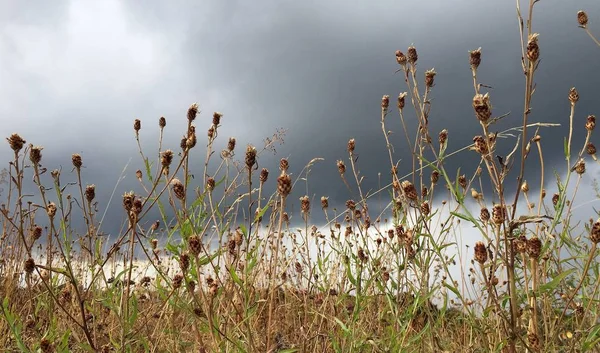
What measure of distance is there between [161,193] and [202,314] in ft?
1.42

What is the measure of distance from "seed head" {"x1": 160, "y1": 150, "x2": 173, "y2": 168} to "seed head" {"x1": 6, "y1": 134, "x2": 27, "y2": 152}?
21.8 inches

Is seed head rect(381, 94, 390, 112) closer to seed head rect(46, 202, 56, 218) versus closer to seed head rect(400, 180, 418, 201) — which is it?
seed head rect(400, 180, 418, 201)

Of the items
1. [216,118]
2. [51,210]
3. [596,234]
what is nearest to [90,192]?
[51,210]

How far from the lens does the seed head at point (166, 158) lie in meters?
1.63

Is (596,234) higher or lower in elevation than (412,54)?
lower

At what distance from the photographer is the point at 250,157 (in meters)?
1.39

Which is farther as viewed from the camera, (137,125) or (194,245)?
(137,125)

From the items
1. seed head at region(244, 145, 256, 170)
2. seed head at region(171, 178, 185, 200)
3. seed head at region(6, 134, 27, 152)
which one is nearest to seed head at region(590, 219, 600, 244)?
seed head at region(244, 145, 256, 170)

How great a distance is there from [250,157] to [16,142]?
95 cm

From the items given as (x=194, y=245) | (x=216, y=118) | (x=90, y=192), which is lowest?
(x=194, y=245)

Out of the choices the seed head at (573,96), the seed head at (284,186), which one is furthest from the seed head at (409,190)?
the seed head at (573,96)

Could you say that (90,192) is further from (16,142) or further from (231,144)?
(231,144)

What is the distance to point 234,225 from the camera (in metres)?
2.52

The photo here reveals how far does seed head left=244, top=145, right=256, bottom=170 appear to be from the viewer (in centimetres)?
139
